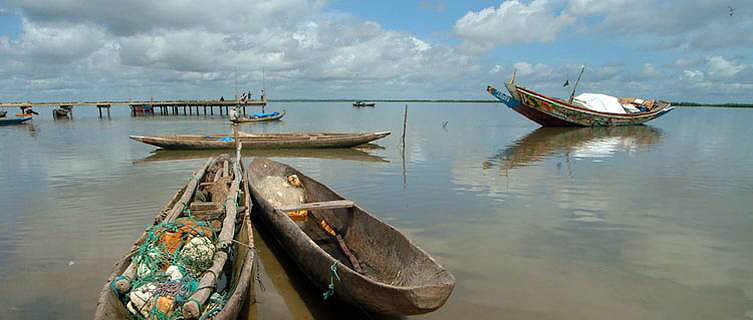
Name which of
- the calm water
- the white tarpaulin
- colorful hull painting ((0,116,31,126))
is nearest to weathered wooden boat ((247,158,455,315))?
the calm water

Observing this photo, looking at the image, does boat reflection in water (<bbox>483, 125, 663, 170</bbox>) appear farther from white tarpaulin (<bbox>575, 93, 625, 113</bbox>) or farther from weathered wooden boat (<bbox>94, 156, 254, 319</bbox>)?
weathered wooden boat (<bbox>94, 156, 254, 319</bbox>)

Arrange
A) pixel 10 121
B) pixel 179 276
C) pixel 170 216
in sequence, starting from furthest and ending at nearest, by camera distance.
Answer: pixel 10 121, pixel 170 216, pixel 179 276

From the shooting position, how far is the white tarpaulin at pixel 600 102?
98.3 ft

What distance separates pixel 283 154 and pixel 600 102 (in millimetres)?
25041

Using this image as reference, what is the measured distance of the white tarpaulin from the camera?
29969 millimetres

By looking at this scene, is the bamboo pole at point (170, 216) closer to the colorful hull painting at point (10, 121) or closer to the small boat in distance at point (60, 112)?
the colorful hull painting at point (10, 121)

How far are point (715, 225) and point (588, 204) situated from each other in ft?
7.35

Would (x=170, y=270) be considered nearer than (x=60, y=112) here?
Yes

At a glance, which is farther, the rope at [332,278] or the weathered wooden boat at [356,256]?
the rope at [332,278]

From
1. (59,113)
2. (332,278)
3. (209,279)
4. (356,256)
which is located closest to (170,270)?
(209,279)

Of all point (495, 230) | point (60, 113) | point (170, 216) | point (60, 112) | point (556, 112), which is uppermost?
point (556, 112)

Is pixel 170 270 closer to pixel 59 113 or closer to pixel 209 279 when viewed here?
pixel 209 279

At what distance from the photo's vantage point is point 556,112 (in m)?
28.4

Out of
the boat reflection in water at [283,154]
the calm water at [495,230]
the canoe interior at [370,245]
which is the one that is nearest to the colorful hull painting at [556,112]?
the calm water at [495,230]
